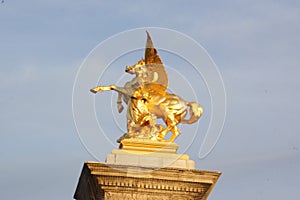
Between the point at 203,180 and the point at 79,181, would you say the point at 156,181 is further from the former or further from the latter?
the point at 79,181

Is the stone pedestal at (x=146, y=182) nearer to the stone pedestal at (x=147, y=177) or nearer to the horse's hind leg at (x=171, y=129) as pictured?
the stone pedestal at (x=147, y=177)

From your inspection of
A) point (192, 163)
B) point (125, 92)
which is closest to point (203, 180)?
point (192, 163)

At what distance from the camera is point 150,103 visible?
25.0 metres

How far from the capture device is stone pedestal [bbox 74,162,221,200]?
75.4 feet

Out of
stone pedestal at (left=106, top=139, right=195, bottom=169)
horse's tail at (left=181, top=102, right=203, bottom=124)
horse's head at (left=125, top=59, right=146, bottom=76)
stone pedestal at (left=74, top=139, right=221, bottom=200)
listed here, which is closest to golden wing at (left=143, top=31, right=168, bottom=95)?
horse's head at (left=125, top=59, right=146, bottom=76)

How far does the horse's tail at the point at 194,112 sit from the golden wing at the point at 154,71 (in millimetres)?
927

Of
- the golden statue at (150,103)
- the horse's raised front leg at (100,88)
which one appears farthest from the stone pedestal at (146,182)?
the horse's raised front leg at (100,88)

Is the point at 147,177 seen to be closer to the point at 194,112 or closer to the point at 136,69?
the point at 194,112

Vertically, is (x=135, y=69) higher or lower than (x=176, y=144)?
higher

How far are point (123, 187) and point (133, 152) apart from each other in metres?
1.21

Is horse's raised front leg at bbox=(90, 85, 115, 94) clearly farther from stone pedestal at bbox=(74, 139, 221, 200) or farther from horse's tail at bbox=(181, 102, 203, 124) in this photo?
horse's tail at bbox=(181, 102, 203, 124)

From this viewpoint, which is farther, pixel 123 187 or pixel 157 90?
pixel 157 90

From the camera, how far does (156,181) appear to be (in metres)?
23.1

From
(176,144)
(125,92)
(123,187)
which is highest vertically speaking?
(125,92)
